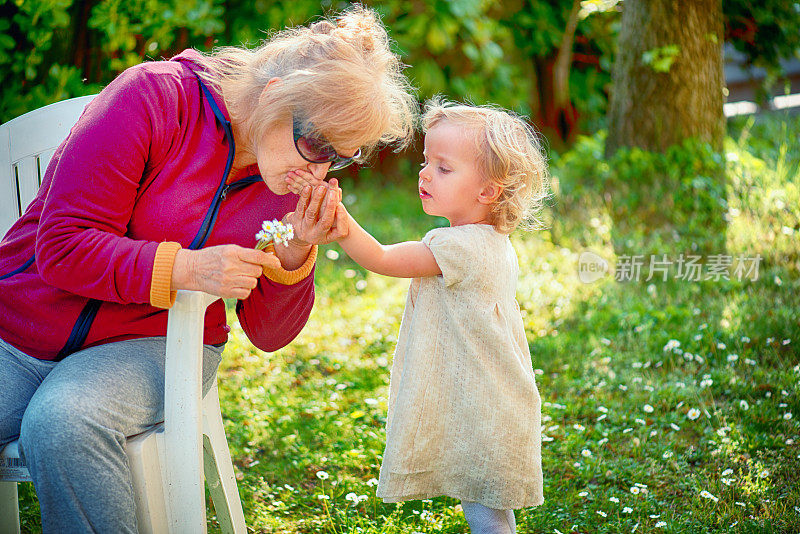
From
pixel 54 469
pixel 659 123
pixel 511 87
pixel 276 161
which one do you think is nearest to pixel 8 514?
pixel 54 469

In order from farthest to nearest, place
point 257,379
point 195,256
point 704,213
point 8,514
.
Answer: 1. point 704,213
2. point 257,379
3. point 8,514
4. point 195,256

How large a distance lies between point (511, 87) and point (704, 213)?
244cm

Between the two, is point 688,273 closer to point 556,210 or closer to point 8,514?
point 556,210

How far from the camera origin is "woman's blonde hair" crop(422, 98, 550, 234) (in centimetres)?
180

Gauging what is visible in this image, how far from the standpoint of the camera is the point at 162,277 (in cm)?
153

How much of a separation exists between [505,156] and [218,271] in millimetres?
716

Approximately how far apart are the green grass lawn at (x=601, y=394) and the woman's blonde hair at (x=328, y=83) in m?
1.10

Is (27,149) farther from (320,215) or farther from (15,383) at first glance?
(320,215)

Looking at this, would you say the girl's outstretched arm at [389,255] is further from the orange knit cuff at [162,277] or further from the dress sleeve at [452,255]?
the orange knit cuff at [162,277]

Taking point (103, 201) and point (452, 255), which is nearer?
point (103, 201)

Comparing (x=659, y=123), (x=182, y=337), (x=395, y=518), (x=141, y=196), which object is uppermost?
(x=659, y=123)

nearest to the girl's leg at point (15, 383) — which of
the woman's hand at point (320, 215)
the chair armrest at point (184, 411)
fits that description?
the chair armrest at point (184, 411)

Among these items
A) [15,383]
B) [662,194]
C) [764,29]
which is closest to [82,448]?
[15,383]

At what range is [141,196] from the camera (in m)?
1.70
